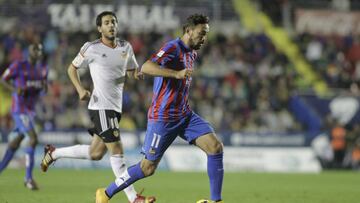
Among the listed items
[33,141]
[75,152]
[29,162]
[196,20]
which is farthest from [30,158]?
[196,20]

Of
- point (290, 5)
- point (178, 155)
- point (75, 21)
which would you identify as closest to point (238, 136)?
point (178, 155)

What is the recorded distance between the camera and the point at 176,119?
9.41 m

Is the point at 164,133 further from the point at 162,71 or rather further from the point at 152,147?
the point at 162,71

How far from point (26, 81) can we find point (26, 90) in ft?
0.66

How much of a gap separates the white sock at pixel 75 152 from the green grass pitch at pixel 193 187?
695mm

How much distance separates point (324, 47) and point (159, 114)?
19343mm

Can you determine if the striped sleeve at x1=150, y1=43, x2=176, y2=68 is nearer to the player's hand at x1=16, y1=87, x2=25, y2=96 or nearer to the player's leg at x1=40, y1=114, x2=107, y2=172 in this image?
the player's leg at x1=40, y1=114, x2=107, y2=172

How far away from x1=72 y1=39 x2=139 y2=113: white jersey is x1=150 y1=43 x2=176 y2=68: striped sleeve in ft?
4.87

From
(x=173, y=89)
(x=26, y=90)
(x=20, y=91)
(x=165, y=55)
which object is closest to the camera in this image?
(x=165, y=55)

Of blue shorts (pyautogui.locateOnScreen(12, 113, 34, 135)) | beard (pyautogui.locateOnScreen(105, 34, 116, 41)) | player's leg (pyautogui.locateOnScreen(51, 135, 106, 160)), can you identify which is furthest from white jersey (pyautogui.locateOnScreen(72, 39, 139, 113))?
blue shorts (pyautogui.locateOnScreen(12, 113, 34, 135))

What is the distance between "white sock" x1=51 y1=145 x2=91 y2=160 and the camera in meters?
10.9

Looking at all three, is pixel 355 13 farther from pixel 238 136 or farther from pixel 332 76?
pixel 238 136

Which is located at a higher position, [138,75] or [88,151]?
[138,75]

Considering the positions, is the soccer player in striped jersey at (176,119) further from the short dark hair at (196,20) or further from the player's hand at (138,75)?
the player's hand at (138,75)
